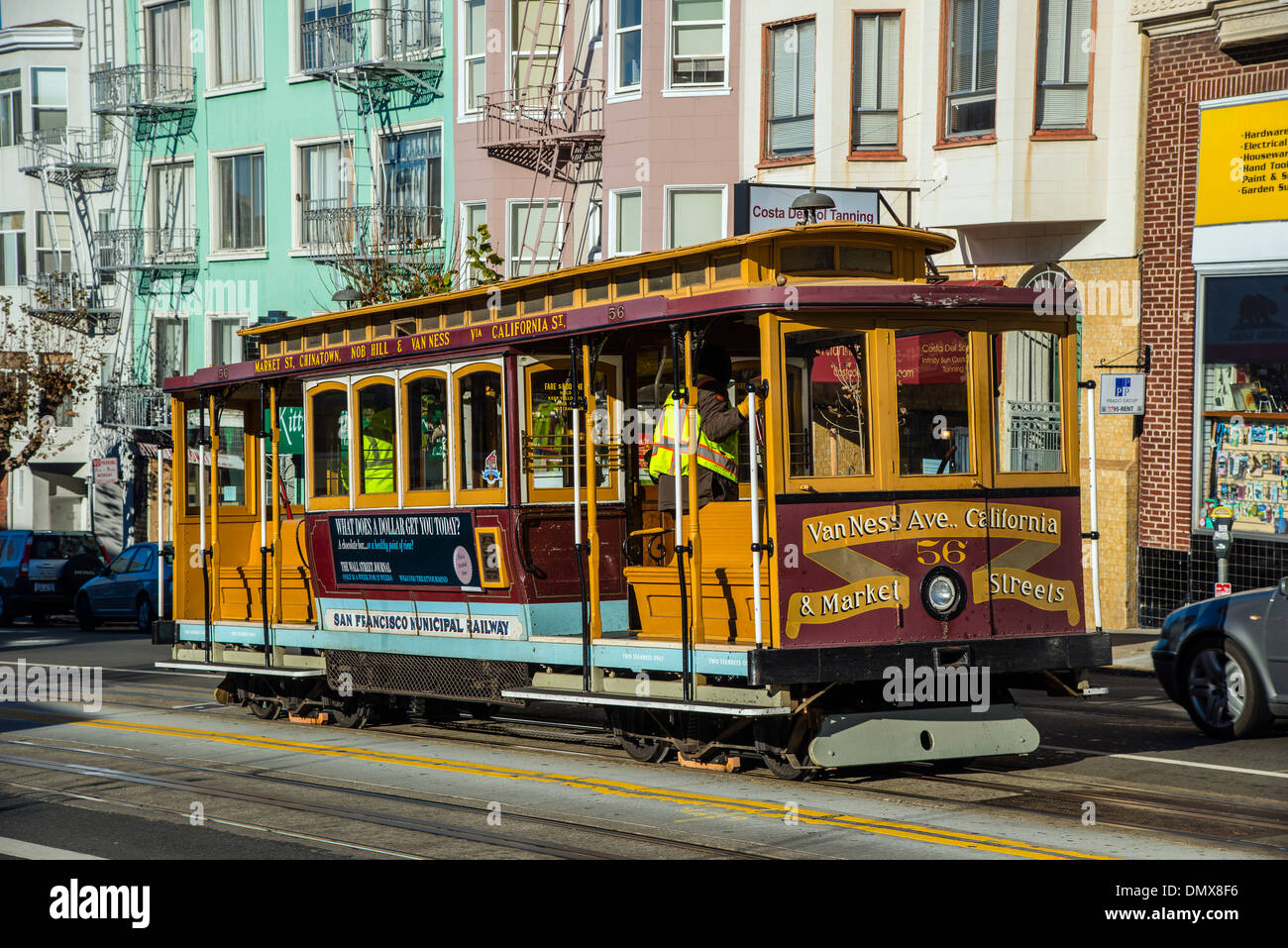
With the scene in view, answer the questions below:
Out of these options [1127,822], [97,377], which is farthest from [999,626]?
[97,377]

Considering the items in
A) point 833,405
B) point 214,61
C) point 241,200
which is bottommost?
point 833,405

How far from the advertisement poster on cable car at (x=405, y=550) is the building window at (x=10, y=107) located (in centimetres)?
3382

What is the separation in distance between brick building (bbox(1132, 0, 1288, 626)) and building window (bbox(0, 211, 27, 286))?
3179 centimetres

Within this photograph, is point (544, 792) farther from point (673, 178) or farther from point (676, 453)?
point (673, 178)

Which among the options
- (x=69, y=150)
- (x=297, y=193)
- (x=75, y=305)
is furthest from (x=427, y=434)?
(x=69, y=150)

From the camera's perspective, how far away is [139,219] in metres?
38.9

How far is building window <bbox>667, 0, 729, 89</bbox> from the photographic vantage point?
26.2m

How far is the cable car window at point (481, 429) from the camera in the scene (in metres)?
11.8

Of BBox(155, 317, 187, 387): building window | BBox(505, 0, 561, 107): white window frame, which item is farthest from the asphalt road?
BBox(155, 317, 187, 387): building window

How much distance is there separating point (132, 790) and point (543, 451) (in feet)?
11.9

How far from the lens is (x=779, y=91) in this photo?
24875 mm

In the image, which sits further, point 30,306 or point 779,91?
point 30,306

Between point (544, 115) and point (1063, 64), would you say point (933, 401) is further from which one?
point (544, 115)

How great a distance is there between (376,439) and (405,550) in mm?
986
